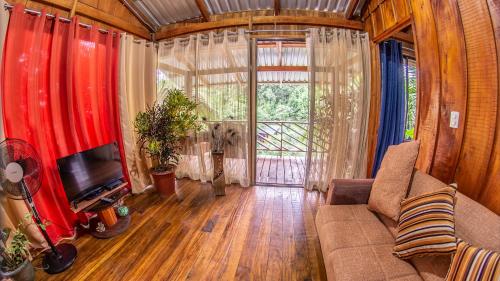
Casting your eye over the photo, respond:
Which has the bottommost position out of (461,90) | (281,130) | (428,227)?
(428,227)

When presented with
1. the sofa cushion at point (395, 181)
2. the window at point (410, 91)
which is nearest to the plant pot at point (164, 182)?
the sofa cushion at point (395, 181)

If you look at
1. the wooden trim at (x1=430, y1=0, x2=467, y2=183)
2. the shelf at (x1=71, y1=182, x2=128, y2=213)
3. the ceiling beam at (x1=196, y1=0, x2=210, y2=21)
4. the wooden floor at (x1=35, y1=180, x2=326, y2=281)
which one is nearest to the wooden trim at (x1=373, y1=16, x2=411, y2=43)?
the wooden trim at (x1=430, y1=0, x2=467, y2=183)

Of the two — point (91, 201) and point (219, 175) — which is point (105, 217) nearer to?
point (91, 201)

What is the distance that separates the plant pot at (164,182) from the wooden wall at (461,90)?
9.38 feet

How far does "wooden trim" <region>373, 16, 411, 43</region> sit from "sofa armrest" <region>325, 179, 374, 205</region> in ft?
5.26

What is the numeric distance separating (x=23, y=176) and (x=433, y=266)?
2.80 meters

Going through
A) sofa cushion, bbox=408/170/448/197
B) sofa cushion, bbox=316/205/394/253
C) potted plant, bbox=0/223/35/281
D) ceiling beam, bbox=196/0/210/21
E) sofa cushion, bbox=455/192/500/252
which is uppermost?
ceiling beam, bbox=196/0/210/21

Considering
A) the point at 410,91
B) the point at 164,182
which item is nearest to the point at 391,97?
the point at 410,91

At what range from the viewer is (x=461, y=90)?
1.56 metres

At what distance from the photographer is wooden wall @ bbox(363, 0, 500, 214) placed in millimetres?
1344

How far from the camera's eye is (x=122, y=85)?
2.78 m

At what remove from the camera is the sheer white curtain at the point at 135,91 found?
9.22 ft

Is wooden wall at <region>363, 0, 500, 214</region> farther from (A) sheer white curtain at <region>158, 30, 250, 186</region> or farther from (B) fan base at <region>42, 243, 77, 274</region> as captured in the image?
(B) fan base at <region>42, 243, 77, 274</region>

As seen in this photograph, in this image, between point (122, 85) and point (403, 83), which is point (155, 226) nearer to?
point (122, 85)
